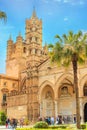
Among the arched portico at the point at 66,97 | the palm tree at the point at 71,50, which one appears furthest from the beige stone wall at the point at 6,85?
the palm tree at the point at 71,50

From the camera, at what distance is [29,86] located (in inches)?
2028

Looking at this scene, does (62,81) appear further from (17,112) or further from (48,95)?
(17,112)

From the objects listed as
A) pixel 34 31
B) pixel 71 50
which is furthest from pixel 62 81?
pixel 34 31

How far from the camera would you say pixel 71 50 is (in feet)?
95.6

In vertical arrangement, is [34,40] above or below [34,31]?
below

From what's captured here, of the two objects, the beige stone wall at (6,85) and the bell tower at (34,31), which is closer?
the beige stone wall at (6,85)

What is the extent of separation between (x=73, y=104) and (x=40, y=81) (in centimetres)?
794

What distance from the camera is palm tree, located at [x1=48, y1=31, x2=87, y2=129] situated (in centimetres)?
2936

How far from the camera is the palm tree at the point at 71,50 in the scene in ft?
96.3

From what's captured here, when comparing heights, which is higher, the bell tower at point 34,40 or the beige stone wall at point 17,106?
the bell tower at point 34,40

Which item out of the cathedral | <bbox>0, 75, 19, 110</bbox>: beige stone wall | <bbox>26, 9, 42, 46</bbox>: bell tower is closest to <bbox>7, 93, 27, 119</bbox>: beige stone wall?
the cathedral

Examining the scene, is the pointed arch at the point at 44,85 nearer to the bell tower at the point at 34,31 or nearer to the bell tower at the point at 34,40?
the bell tower at the point at 34,40

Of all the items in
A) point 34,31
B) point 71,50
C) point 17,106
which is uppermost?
point 34,31

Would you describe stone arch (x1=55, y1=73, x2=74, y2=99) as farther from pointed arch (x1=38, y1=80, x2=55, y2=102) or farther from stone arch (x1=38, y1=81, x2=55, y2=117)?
stone arch (x1=38, y1=81, x2=55, y2=117)
